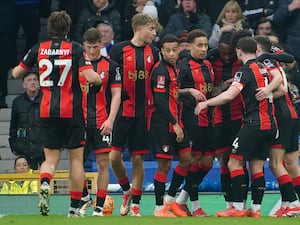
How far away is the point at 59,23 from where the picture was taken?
14.2m

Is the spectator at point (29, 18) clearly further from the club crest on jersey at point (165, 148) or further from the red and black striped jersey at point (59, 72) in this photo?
the red and black striped jersey at point (59, 72)

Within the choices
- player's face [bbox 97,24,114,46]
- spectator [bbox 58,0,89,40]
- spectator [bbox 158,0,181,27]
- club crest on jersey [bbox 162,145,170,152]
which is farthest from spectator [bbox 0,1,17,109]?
club crest on jersey [bbox 162,145,170,152]

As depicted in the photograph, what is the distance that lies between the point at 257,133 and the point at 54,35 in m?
2.70

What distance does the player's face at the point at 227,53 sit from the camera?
16.2 m

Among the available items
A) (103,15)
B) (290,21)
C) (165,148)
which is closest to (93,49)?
(165,148)

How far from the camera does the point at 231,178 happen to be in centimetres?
1530

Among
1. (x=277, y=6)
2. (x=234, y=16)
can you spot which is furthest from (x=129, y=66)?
(x=277, y=6)

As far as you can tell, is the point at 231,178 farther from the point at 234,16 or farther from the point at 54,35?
the point at 234,16

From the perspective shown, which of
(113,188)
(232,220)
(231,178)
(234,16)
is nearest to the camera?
(232,220)

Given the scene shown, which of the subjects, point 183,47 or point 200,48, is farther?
point 183,47

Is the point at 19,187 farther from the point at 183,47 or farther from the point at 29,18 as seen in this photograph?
the point at 29,18

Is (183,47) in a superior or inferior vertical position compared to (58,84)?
superior

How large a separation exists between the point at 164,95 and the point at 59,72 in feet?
6.06

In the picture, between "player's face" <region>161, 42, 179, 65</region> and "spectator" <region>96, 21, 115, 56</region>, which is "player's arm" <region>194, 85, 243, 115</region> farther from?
"spectator" <region>96, 21, 115, 56</region>
